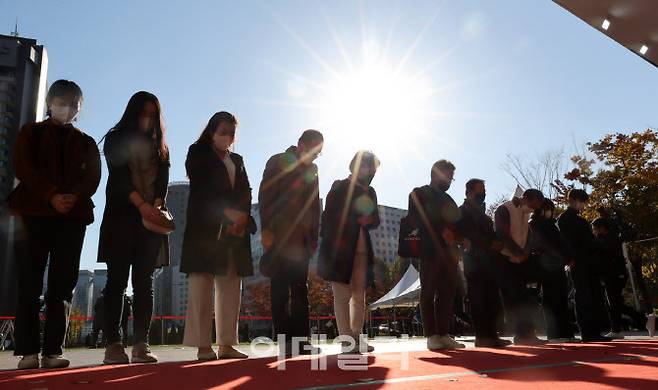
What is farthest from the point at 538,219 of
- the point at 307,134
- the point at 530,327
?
the point at 307,134

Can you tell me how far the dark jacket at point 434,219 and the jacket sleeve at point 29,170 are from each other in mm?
3001

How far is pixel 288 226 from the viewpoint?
405 centimetres

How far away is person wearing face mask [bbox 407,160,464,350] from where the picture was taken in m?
4.59

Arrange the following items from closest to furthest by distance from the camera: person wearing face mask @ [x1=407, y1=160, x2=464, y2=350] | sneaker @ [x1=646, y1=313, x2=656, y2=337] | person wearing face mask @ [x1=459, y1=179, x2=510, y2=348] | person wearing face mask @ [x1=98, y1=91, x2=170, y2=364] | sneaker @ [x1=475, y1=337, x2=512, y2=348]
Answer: person wearing face mask @ [x1=98, y1=91, x2=170, y2=364], person wearing face mask @ [x1=407, y1=160, x2=464, y2=350], sneaker @ [x1=475, y1=337, x2=512, y2=348], person wearing face mask @ [x1=459, y1=179, x2=510, y2=348], sneaker @ [x1=646, y1=313, x2=656, y2=337]

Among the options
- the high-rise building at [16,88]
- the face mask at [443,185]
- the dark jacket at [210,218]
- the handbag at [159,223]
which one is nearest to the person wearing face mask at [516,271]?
the face mask at [443,185]

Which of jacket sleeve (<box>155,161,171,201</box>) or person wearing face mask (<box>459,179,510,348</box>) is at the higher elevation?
jacket sleeve (<box>155,161,171,201</box>)

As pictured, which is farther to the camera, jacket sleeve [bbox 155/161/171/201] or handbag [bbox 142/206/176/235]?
jacket sleeve [bbox 155/161/171/201]

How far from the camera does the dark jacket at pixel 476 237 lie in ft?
16.6

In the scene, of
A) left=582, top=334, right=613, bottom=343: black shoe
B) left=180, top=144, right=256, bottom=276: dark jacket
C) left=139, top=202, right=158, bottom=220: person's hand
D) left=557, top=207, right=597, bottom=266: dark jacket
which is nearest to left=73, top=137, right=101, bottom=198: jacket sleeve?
left=139, top=202, right=158, bottom=220: person's hand

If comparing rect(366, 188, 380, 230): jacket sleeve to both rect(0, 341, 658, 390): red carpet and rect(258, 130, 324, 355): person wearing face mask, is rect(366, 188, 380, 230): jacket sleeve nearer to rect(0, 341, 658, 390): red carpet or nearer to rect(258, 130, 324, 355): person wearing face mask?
rect(258, 130, 324, 355): person wearing face mask

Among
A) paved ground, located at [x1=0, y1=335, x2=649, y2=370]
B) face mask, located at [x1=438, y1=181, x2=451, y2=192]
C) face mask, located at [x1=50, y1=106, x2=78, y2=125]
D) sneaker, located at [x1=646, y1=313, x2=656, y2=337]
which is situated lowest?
paved ground, located at [x1=0, y1=335, x2=649, y2=370]

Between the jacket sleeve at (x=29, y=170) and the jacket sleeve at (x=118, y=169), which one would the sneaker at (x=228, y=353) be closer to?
the jacket sleeve at (x=118, y=169)

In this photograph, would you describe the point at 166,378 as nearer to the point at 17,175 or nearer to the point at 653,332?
the point at 17,175

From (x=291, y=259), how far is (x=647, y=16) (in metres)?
7.94
